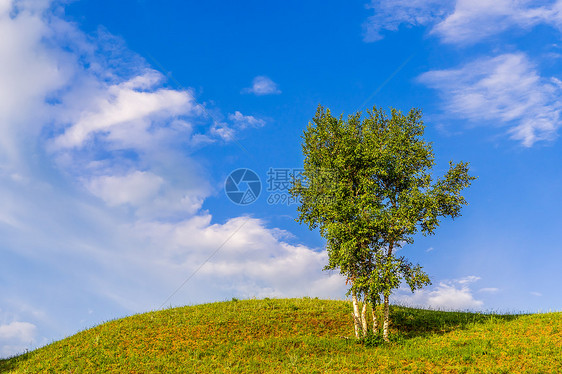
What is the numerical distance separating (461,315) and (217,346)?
1940cm

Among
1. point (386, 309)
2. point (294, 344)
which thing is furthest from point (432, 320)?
point (294, 344)

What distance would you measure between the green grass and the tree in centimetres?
318

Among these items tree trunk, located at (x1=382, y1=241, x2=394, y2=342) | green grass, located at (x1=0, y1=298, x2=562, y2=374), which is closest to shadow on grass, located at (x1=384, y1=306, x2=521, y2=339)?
green grass, located at (x1=0, y1=298, x2=562, y2=374)

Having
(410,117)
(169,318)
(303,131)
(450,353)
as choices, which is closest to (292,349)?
(450,353)

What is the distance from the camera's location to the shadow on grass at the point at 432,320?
27.3 metres

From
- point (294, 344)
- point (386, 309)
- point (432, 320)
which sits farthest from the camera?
point (432, 320)

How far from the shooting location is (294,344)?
24250 mm

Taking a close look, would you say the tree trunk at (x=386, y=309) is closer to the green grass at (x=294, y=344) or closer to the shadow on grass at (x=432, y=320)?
the green grass at (x=294, y=344)

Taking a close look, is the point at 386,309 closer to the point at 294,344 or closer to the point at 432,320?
the point at 294,344

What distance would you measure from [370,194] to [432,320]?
11.9 metres

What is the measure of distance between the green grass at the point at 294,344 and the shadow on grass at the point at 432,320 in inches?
2.7

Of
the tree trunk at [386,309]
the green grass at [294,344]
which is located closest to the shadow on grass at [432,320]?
the green grass at [294,344]

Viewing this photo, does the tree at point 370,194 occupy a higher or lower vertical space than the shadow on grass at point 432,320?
higher

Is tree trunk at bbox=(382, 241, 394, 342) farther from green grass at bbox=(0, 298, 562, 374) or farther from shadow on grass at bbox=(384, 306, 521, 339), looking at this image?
shadow on grass at bbox=(384, 306, 521, 339)
